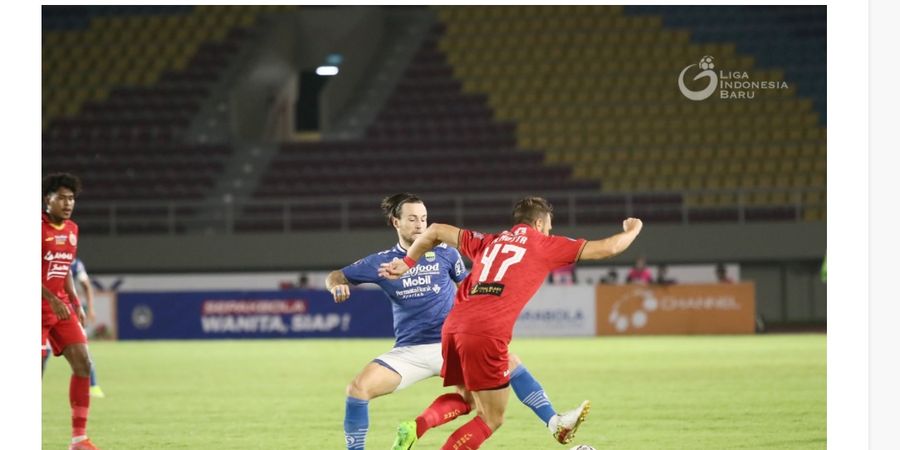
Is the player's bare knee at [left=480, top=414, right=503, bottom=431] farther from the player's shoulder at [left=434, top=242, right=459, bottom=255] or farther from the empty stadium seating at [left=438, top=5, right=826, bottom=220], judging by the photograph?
the empty stadium seating at [left=438, top=5, right=826, bottom=220]

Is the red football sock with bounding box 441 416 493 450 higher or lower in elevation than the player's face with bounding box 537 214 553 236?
lower

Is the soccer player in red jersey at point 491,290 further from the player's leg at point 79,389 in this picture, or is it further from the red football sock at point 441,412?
the player's leg at point 79,389

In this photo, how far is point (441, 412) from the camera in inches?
290

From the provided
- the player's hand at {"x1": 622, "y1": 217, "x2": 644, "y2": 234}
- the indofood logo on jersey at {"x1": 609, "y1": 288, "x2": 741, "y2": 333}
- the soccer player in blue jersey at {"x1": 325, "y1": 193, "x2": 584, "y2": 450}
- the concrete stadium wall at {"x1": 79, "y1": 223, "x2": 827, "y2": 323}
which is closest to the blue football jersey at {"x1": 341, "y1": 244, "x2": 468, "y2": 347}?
the soccer player in blue jersey at {"x1": 325, "y1": 193, "x2": 584, "y2": 450}

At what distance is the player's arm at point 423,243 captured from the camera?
22.7 feet

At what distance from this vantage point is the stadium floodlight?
29.2 meters

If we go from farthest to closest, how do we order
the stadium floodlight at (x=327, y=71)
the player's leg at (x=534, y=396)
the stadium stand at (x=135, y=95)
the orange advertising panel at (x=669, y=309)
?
the stadium floodlight at (x=327, y=71) < the stadium stand at (x=135, y=95) < the orange advertising panel at (x=669, y=309) < the player's leg at (x=534, y=396)

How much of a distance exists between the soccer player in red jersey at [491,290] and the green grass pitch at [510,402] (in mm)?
1561

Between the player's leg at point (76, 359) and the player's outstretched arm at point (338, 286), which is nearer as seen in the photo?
the player's outstretched arm at point (338, 286)

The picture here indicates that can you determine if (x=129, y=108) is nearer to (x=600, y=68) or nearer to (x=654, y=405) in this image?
(x=600, y=68)

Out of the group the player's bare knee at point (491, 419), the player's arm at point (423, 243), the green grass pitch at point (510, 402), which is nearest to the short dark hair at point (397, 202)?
the player's arm at point (423, 243)
